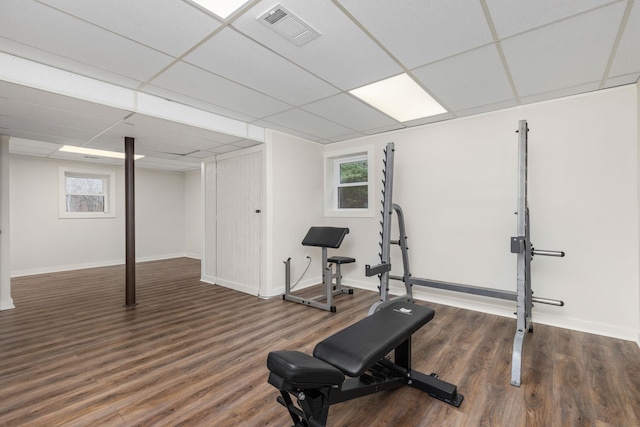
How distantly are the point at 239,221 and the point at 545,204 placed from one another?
13.7 feet

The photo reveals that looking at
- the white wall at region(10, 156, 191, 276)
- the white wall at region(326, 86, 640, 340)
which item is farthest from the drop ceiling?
the white wall at region(10, 156, 191, 276)

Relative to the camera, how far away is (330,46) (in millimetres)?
2195

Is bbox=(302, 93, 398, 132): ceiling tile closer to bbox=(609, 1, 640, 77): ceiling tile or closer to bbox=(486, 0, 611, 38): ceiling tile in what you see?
bbox=(486, 0, 611, 38): ceiling tile

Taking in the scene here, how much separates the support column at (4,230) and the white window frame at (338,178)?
4529 millimetres

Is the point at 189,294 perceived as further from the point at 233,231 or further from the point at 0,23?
the point at 0,23

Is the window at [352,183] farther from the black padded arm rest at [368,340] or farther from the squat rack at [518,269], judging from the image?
the black padded arm rest at [368,340]

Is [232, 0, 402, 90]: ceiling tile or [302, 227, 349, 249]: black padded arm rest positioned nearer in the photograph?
[232, 0, 402, 90]: ceiling tile

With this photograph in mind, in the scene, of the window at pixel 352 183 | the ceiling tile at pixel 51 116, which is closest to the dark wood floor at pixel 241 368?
the window at pixel 352 183

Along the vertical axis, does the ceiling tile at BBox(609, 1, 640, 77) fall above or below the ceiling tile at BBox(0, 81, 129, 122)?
above

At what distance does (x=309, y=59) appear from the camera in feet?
7.80

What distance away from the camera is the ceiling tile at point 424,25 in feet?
5.82

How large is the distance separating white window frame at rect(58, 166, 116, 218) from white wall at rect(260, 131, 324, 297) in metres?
4.98


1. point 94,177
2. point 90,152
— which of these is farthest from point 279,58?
point 94,177

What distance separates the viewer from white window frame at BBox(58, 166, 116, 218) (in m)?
6.30
